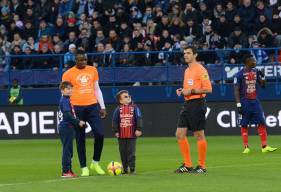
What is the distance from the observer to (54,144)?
25.2 m

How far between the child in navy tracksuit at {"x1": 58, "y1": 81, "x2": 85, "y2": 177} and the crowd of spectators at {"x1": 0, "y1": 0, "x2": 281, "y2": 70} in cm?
1257

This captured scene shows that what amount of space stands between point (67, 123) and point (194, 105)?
209cm

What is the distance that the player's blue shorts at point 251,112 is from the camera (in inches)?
816

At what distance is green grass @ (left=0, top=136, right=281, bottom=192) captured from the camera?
534 inches

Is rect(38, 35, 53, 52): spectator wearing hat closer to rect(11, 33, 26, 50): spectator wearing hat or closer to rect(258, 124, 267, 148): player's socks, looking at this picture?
rect(11, 33, 26, 50): spectator wearing hat

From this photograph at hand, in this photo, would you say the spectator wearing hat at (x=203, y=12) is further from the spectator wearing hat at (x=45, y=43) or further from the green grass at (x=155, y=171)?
the green grass at (x=155, y=171)

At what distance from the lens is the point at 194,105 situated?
51.1 ft

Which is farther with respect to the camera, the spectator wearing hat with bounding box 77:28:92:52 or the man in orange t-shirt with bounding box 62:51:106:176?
the spectator wearing hat with bounding box 77:28:92:52

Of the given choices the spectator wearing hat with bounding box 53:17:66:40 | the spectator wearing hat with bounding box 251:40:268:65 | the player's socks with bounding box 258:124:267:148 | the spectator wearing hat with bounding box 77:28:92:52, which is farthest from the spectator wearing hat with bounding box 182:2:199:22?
the player's socks with bounding box 258:124:267:148

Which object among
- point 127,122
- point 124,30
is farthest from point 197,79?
point 124,30

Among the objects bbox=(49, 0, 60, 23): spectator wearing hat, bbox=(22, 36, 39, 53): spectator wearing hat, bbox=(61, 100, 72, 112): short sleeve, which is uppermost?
bbox=(49, 0, 60, 23): spectator wearing hat

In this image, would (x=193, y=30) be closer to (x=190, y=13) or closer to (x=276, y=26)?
(x=190, y=13)

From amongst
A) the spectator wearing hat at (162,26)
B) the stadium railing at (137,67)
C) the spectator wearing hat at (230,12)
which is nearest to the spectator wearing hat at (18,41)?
the stadium railing at (137,67)

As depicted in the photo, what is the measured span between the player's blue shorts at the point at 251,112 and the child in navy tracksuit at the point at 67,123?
621 cm
